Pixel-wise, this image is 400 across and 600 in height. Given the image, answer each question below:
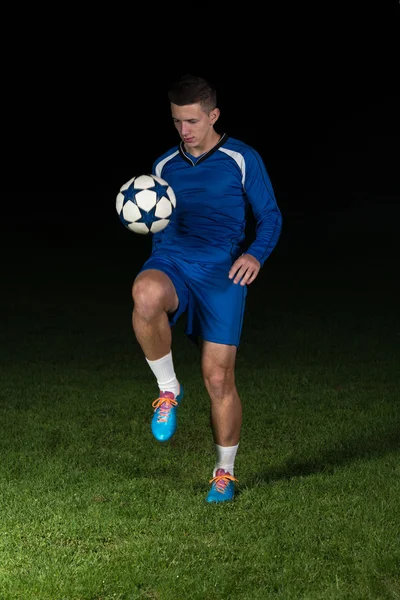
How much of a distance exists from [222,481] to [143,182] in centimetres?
164

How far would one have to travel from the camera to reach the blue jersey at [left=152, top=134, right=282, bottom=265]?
5.23 meters

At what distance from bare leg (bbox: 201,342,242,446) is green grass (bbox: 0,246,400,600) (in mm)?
359

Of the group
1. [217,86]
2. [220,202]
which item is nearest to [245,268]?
[220,202]

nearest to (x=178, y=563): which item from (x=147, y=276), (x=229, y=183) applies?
(x=147, y=276)

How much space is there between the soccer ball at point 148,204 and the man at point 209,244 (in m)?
0.14

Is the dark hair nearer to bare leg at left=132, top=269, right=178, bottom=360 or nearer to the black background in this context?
bare leg at left=132, top=269, right=178, bottom=360

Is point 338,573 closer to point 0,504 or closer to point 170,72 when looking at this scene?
point 0,504

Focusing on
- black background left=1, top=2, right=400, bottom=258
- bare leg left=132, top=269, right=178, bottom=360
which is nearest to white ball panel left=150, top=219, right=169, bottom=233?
bare leg left=132, top=269, right=178, bottom=360

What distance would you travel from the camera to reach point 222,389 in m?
5.36

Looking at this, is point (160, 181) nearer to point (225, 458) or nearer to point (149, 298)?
point (149, 298)

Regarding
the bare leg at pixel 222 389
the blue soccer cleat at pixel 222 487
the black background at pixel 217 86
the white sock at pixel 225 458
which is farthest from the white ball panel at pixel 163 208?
the black background at pixel 217 86

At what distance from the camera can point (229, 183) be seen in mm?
5227

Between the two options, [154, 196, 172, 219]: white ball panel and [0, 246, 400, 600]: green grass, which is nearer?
[0, 246, 400, 600]: green grass

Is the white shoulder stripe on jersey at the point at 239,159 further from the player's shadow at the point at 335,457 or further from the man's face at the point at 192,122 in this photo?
the player's shadow at the point at 335,457
